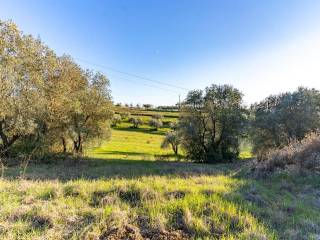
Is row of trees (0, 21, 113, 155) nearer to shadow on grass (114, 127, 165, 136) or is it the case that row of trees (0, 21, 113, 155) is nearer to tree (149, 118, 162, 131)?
shadow on grass (114, 127, 165, 136)

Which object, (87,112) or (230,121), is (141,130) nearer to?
(230,121)

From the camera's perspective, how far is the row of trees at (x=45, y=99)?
19.3m

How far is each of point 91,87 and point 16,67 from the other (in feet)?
35.3

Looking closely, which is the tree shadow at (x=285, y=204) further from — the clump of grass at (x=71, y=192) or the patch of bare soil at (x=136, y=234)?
the clump of grass at (x=71, y=192)

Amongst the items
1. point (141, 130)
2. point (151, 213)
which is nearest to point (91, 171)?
point (151, 213)

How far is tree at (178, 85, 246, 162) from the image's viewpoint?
34281 mm

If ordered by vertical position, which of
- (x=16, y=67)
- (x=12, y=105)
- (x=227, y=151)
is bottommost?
(x=227, y=151)

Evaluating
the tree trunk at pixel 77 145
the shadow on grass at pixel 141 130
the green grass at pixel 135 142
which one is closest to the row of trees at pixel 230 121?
the tree trunk at pixel 77 145

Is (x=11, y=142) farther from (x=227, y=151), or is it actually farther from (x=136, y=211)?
(x=227, y=151)

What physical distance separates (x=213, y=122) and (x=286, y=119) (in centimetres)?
903

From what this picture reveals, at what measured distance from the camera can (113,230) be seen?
4.10 metres

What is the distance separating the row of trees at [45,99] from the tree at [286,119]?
20003mm

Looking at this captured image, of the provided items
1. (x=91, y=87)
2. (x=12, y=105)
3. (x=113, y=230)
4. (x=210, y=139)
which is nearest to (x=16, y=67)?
(x=12, y=105)

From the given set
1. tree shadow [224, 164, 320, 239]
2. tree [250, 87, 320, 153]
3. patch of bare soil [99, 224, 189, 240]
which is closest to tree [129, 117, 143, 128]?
tree [250, 87, 320, 153]
